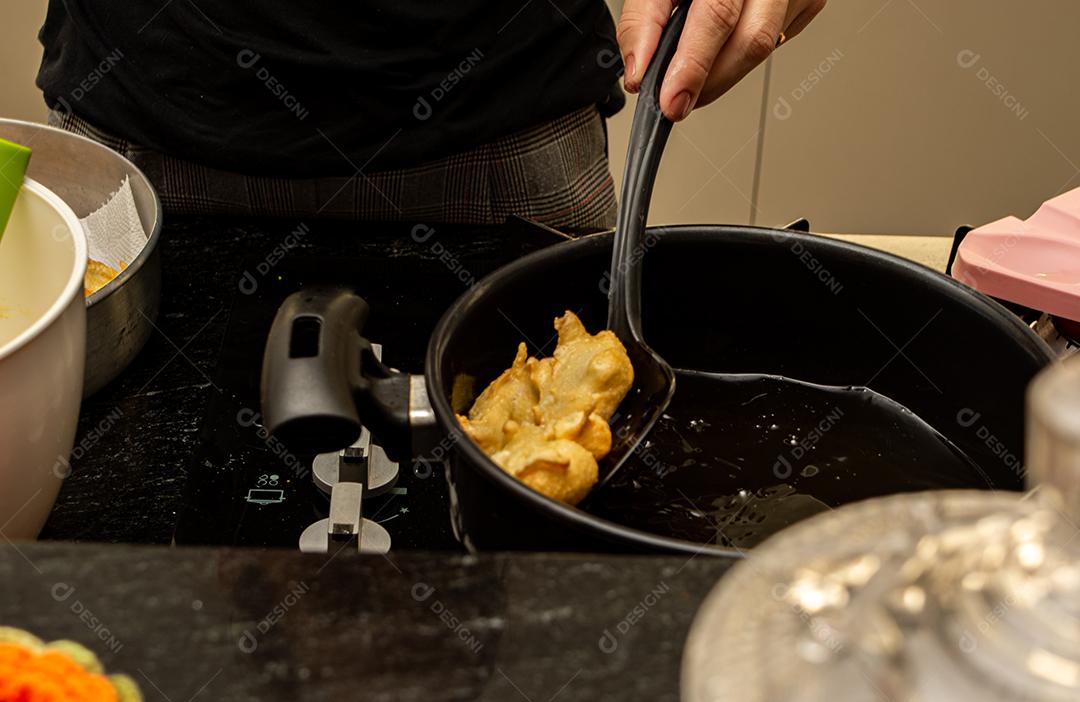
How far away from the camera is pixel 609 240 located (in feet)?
2.57

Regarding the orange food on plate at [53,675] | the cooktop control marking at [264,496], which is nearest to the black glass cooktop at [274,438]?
the cooktop control marking at [264,496]

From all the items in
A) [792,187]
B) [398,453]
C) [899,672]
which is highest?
[899,672]

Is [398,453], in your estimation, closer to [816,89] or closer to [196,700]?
[196,700]

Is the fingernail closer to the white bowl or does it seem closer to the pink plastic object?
the pink plastic object

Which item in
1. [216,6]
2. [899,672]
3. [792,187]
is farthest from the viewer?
[792,187]

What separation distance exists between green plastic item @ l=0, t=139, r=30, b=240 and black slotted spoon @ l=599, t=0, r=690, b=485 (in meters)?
0.41

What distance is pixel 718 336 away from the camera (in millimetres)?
862

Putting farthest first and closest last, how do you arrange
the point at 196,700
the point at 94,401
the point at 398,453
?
1. the point at 94,401
2. the point at 398,453
3. the point at 196,700

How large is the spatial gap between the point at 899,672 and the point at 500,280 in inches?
19.2

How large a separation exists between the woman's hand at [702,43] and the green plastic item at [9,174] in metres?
0.45

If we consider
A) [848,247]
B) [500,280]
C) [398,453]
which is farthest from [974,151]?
[398,453]

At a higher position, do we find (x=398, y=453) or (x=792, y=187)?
(x=398, y=453)

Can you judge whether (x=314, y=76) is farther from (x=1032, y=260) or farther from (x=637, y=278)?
(x=1032, y=260)

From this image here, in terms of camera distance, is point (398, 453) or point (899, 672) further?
point (398, 453)
